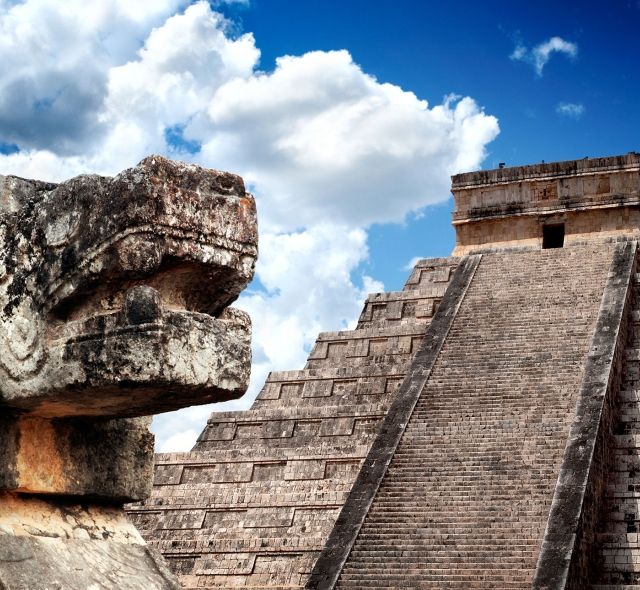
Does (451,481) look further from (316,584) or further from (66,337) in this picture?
(66,337)

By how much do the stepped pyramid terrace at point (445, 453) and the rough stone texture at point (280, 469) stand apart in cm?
3

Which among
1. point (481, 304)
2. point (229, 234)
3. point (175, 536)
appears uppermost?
point (481, 304)

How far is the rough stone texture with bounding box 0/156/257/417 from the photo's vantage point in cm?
345

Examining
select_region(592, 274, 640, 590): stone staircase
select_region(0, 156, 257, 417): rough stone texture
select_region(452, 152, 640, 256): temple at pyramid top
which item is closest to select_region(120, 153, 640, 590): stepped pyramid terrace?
select_region(592, 274, 640, 590): stone staircase

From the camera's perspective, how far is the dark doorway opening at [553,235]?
22906 millimetres

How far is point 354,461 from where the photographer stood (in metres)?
15.2

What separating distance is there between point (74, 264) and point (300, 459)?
1223cm

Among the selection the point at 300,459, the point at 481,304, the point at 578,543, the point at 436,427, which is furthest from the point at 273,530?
the point at 481,304

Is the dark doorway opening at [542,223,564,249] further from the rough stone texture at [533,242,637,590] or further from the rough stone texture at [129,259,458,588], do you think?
the rough stone texture at [533,242,637,590]

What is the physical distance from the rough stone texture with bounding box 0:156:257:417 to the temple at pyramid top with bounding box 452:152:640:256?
62.5ft

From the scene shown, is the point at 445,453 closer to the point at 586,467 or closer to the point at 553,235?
the point at 586,467

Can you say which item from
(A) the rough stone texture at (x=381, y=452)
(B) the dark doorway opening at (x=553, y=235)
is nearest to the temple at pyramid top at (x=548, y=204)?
(B) the dark doorway opening at (x=553, y=235)

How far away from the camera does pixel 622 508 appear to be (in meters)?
13.5

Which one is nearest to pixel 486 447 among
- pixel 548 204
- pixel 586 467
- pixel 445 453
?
pixel 445 453
